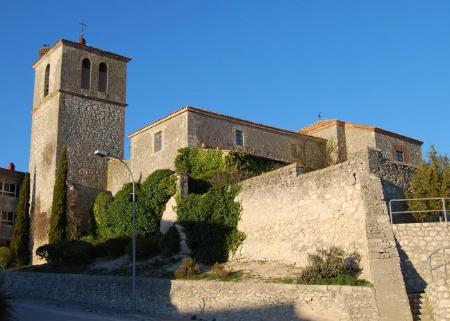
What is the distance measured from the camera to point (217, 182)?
99.1 ft

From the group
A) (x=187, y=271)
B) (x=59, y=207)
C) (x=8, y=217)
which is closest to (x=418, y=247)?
(x=187, y=271)

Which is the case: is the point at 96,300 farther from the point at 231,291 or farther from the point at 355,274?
the point at 355,274

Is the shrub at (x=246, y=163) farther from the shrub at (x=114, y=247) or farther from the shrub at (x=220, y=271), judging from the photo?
the shrub at (x=220, y=271)

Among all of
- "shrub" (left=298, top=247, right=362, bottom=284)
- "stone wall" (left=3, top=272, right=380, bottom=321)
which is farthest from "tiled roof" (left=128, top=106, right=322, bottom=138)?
"shrub" (left=298, top=247, right=362, bottom=284)

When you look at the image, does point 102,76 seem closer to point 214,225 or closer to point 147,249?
point 147,249

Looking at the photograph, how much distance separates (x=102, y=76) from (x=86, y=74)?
137 centimetres

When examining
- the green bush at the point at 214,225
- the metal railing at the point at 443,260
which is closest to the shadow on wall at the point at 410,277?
the metal railing at the point at 443,260

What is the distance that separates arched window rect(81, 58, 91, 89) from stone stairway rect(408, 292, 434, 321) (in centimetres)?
3235

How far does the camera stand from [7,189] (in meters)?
44.4

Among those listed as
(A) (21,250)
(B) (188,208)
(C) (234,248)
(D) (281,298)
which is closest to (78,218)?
(A) (21,250)

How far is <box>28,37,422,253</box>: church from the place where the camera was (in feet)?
119

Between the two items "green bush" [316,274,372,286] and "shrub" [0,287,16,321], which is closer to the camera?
"shrub" [0,287,16,321]

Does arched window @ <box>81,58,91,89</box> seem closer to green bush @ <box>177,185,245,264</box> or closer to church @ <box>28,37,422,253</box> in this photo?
church @ <box>28,37,422,253</box>

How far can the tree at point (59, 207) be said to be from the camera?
38.7 m
